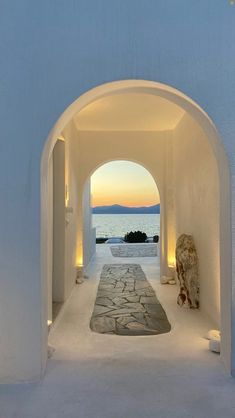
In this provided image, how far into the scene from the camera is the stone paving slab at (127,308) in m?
4.61

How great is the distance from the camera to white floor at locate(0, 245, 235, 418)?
257cm

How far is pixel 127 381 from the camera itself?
3.02 metres

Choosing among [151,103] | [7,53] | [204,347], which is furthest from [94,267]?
[7,53]

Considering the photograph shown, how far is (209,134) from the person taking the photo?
336 cm

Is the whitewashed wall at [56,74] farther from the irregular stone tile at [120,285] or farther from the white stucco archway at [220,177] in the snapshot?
the irregular stone tile at [120,285]

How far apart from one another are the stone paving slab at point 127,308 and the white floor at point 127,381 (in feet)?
0.92

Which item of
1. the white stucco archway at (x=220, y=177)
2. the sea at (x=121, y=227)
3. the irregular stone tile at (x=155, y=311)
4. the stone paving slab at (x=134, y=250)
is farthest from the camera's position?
the sea at (x=121, y=227)

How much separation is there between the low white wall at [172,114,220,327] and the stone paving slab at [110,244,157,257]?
6218 millimetres

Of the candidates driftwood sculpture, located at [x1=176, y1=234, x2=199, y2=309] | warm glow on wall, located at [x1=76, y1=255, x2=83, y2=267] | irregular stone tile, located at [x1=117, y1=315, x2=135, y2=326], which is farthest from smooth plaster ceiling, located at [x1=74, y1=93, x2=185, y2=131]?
irregular stone tile, located at [x1=117, y1=315, x2=135, y2=326]

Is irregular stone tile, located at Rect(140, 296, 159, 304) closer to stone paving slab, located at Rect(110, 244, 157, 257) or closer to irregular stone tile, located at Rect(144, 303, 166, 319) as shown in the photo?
irregular stone tile, located at Rect(144, 303, 166, 319)

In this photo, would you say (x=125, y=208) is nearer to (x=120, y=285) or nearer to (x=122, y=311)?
(x=120, y=285)

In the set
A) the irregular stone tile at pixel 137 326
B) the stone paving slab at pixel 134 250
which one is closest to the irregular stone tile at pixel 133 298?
the irregular stone tile at pixel 137 326

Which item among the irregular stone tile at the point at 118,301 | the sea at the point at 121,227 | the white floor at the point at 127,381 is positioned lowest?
the sea at the point at 121,227

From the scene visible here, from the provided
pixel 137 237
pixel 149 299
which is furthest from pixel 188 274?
pixel 137 237
